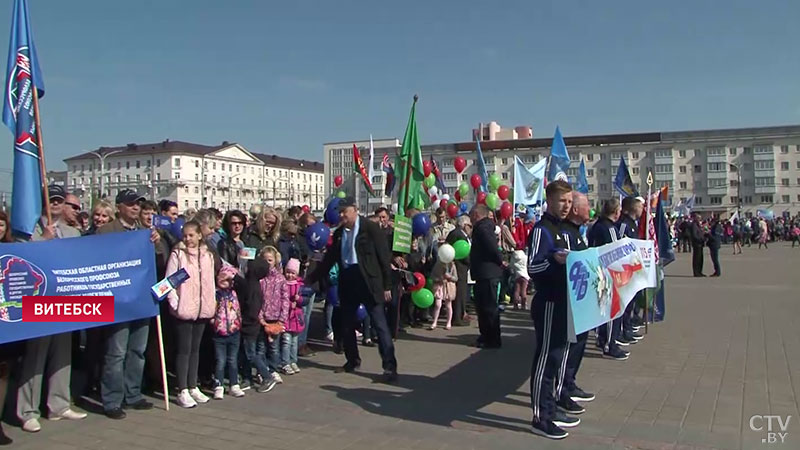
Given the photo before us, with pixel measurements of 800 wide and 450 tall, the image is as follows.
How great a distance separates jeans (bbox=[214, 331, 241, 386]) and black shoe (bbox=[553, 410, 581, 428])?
10.8ft

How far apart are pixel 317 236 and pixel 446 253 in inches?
87.5

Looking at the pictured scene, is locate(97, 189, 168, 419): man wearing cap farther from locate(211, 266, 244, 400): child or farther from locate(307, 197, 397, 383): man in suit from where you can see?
locate(307, 197, 397, 383): man in suit

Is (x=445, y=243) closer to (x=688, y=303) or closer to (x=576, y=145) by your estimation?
(x=688, y=303)

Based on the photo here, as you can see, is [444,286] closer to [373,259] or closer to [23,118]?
[373,259]

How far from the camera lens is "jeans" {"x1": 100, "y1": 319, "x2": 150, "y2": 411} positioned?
5785 mm

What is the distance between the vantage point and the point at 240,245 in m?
7.05

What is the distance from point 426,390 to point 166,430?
2.62 metres

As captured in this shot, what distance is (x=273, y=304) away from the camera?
6969 millimetres

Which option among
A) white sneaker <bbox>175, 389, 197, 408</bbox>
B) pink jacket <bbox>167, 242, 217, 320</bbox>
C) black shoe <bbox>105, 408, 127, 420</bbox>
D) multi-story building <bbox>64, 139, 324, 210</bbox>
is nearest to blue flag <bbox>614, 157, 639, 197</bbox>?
pink jacket <bbox>167, 242, 217, 320</bbox>

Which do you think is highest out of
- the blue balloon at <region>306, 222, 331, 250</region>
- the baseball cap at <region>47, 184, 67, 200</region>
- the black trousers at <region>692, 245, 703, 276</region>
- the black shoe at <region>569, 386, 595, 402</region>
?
the baseball cap at <region>47, 184, 67, 200</region>

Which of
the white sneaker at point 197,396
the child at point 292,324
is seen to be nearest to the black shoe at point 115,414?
the white sneaker at point 197,396

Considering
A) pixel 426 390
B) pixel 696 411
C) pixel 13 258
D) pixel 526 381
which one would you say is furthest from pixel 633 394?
pixel 13 258

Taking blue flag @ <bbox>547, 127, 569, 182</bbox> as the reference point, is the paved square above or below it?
below
